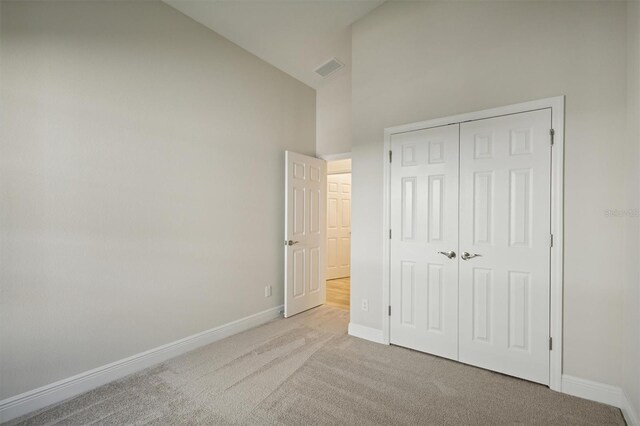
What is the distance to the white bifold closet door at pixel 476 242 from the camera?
7.28ft

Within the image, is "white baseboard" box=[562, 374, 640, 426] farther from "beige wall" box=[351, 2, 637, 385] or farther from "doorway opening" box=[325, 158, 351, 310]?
"doorway opening" box=[325, 158, 351, 310]

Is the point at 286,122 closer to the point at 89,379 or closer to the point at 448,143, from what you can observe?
the point at 448,143

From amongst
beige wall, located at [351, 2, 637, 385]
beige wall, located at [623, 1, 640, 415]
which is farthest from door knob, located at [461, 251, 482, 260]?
beige wall, located at [623, 1, 640, 415]

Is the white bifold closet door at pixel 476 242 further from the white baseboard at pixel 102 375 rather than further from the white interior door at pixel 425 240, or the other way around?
the white baseboard at pixel 102 375

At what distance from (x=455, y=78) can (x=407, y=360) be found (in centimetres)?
252

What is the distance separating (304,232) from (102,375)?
2.44m

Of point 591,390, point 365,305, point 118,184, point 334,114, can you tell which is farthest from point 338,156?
point 591,390

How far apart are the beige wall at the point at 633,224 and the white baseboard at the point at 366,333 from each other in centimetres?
174

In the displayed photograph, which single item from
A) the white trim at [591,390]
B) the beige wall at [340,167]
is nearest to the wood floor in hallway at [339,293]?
the beige wall at [340,167]

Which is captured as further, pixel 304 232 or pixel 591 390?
pixel 304 232

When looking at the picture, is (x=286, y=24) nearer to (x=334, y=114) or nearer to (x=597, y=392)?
(x=334, y=114)

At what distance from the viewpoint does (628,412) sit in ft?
5.93

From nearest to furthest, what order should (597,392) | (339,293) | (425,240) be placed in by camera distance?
1. (597,392)
2. (425,240)
3. (339,293)

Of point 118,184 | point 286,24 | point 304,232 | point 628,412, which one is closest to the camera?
point 628,412
